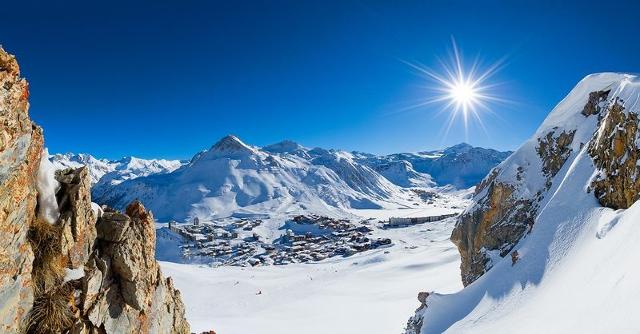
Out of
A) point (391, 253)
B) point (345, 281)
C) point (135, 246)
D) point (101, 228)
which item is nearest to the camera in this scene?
point (101, 228)

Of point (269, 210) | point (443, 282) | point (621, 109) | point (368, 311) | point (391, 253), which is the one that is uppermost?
point (269, 210)

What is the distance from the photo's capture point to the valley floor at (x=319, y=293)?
29922mm

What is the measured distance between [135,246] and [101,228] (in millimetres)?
1068

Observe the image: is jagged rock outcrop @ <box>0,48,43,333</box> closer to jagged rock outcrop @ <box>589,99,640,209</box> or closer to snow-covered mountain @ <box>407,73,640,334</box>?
snow-covered mountain @ <box>407,73,640,334</box>

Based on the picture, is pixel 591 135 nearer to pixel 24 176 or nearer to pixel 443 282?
pixel 24 176

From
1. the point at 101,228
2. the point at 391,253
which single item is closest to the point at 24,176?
the point at 101,228

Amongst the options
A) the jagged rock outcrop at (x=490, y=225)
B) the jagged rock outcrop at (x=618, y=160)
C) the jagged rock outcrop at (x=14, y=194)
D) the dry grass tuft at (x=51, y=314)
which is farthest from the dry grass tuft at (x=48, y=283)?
the jagged rock outcrop at (x=490, y=225)

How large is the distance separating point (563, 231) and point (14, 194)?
16173mm

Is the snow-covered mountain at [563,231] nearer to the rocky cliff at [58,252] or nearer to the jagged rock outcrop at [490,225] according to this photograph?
the jagged rock outcrop at [490,225]

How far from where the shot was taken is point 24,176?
6.89m

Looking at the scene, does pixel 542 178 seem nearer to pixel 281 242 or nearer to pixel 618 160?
pixel 618 160

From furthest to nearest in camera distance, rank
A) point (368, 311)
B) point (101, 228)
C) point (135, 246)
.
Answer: point (368, 311), point (135, 246), point (101, 228)

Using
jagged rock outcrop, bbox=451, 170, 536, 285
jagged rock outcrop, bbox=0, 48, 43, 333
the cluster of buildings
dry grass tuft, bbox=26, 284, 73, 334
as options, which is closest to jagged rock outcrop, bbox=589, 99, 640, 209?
jagged rock outcrop, bbox=451, 170, 536, 285

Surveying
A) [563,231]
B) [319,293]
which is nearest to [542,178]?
[563,231]
